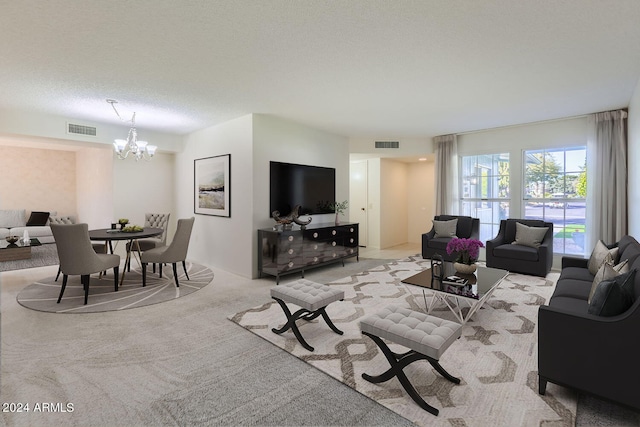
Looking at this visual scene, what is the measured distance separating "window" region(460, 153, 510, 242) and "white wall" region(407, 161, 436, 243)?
1.76 meters

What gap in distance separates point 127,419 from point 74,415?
0.34 meters

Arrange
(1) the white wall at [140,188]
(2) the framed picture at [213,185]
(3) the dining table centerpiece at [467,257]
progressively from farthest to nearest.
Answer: (1) the white wall at [140,188] < (2) the framed picture at [213,185] < (3) the dining table centerpiece at [467,257]

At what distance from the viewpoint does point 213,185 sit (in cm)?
563

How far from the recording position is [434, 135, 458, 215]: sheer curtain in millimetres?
6676

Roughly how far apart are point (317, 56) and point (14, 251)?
275 inches

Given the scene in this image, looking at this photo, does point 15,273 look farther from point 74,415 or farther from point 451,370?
point 451,370

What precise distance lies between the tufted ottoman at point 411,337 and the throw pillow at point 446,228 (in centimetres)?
433

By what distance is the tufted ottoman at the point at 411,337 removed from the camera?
74.5 inches

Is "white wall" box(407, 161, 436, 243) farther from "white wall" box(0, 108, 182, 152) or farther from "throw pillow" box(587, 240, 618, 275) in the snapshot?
"white wall" box(0, 108, 182, 152)

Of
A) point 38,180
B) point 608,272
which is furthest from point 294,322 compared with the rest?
point 38,180

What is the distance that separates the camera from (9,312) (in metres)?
3.47

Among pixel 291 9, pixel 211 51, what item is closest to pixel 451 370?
pixel 291 9

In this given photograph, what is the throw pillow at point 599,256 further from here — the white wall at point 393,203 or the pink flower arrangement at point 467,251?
the white wall at point 393,203

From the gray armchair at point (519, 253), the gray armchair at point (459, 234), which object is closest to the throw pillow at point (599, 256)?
the gray armchair at point (519, 253)
